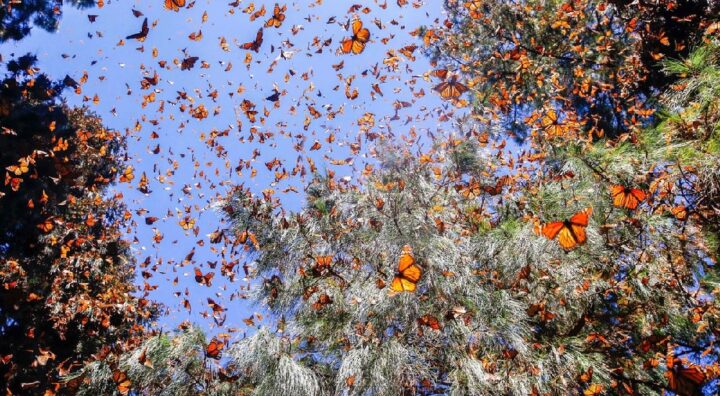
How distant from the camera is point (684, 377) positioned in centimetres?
289

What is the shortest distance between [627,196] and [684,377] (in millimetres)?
1345

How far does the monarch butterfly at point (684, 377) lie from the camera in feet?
9.43

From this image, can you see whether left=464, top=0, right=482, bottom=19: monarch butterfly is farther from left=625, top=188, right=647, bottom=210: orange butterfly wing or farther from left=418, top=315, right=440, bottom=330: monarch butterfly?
left=418, top=315, right=440, bottom=330: monarch butterfly

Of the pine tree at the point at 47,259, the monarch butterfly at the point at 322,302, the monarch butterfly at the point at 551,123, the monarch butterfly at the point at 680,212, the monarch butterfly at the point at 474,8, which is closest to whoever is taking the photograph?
the monarch butterfly at the point at 680,212

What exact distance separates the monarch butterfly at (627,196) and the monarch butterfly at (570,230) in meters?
0.21

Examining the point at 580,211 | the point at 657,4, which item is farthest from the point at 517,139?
the point at 580,211

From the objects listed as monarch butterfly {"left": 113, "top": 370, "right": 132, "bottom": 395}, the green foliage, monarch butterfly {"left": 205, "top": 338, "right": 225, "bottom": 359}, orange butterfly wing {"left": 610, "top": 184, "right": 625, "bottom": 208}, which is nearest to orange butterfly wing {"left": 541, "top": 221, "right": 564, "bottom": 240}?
orange butterfly wing {"left": 610, "top": 184, "right": 625, "bottom": 208}

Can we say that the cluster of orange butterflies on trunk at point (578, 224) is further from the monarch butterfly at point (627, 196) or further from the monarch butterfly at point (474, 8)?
the monarch butterfly at point (474, 8)

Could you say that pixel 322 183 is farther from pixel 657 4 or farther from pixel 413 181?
pixel 657 4

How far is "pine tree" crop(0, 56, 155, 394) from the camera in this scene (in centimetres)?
484

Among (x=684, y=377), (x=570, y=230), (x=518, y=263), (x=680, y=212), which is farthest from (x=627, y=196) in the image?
(x=684, y=377)

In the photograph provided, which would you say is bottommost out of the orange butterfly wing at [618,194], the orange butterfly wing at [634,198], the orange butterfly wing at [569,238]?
the orange butterfly wing at [569,238]

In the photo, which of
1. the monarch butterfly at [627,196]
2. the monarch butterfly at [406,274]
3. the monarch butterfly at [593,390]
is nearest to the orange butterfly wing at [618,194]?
the monarch butterfly at [627,196]

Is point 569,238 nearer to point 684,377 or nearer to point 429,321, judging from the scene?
point 684,377
